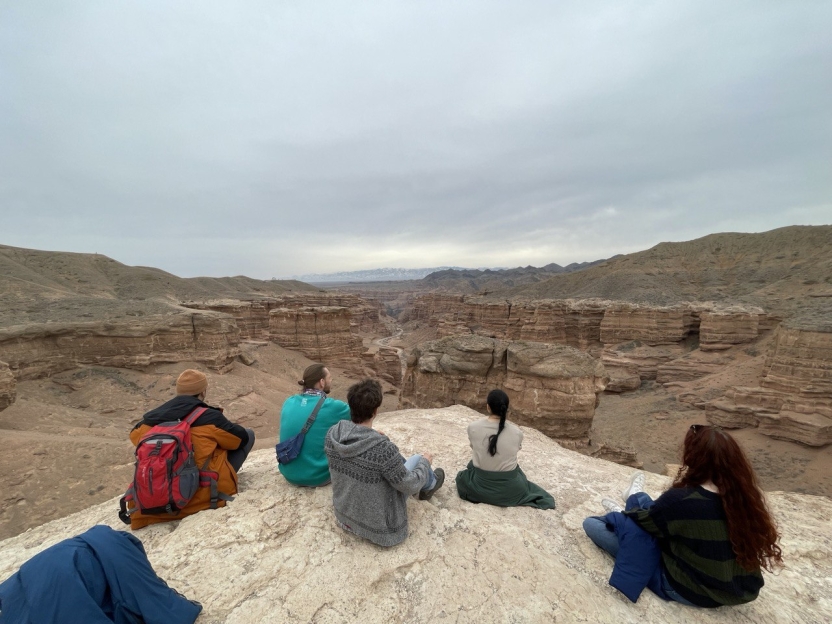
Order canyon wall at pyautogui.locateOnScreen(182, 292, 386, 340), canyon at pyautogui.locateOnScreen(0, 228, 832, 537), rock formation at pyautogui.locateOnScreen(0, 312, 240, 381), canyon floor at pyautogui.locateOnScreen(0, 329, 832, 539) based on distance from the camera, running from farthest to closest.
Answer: canyon wall at pyautogui.locateOnScreen(182, 292, 386, 340)
rock formation at pyautogui.locateOnScreen(0, 312, 240, 381)
canyon at pyautogui.locateOnScreen(0, 228, 832, 537)
canyon floor at pyautogui.locateOnScreen(0, 329, 832, 539)

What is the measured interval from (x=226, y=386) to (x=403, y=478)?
1567cm

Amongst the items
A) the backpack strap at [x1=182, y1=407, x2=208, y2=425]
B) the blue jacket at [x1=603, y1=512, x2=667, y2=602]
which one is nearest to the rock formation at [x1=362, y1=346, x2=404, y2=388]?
the backpack strap at [x1=182, y1=407, x2=208, y2=425]

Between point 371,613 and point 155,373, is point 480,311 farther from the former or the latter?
point 371,613

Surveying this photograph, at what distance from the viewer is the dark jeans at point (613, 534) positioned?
8.20 ft

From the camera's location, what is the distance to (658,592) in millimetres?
2531

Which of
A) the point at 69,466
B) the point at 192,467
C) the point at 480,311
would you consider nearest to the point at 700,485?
the point at 192,467

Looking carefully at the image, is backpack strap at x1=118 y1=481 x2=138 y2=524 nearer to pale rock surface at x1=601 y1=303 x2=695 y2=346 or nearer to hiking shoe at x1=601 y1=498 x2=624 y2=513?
hiking shoe at x1=601 y1=498 x2=624 y2=513

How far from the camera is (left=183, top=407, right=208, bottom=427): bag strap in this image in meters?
3.10

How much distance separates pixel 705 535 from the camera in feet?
7.47

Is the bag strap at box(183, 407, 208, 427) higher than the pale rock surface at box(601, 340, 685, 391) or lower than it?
higher

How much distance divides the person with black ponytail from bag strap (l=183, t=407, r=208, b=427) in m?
2.49

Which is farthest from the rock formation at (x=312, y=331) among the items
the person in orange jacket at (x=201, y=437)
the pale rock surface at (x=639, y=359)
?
the person in orange jacket at (x=201, y=437)

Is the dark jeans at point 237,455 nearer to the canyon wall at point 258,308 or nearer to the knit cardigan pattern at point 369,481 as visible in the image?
the knit cardigan pattern at point 369,481

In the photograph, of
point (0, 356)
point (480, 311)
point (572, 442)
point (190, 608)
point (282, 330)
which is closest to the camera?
point (190, 608)
